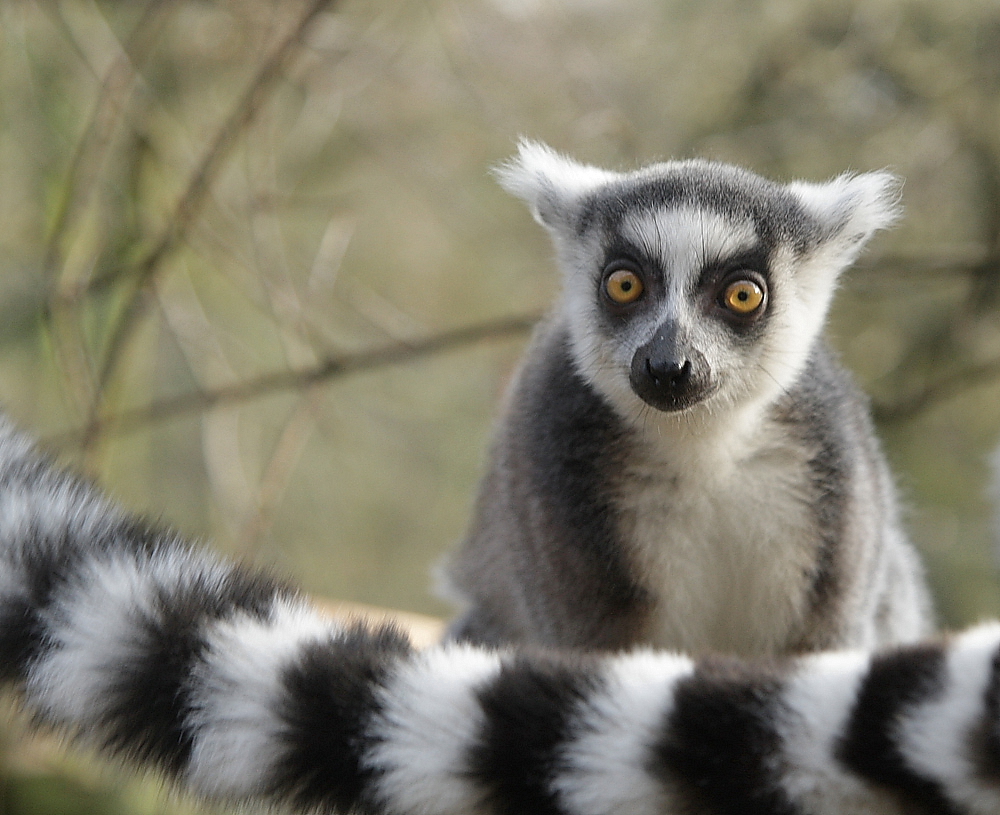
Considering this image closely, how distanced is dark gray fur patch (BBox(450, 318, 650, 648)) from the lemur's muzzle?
20cm

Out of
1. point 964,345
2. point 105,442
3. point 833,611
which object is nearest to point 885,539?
point 833,611

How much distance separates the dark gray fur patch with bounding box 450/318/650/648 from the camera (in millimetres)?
1975

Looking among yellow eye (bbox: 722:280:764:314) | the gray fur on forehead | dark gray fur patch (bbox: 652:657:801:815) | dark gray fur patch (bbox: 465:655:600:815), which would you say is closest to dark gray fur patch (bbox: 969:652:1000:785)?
dark gray fur patch (bbox: 652:657:801:815)

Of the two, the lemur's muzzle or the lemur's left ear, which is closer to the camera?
the lemur's muzzle

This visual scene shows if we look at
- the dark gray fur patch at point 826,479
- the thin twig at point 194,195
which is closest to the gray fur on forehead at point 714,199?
the dark gray fur patch at point 826,479

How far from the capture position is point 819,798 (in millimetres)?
1197

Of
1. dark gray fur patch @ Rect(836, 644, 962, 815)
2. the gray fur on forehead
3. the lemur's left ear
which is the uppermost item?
the lemur's left ear

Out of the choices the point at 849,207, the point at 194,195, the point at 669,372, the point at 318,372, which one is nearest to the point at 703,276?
the point at 669,372

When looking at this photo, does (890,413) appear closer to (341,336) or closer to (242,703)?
(341,336)

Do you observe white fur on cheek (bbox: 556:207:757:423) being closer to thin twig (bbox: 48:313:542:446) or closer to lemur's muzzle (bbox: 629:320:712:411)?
lemur's muzzle (bbox: 629:320:712:411)

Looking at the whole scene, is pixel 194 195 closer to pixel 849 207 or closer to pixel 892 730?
pixel 849 207

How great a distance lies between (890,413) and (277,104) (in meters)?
2.64

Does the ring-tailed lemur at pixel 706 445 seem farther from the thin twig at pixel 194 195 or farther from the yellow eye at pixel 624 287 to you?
the thin twig at pixel 194 195

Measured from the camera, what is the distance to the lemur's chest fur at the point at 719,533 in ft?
6.51
